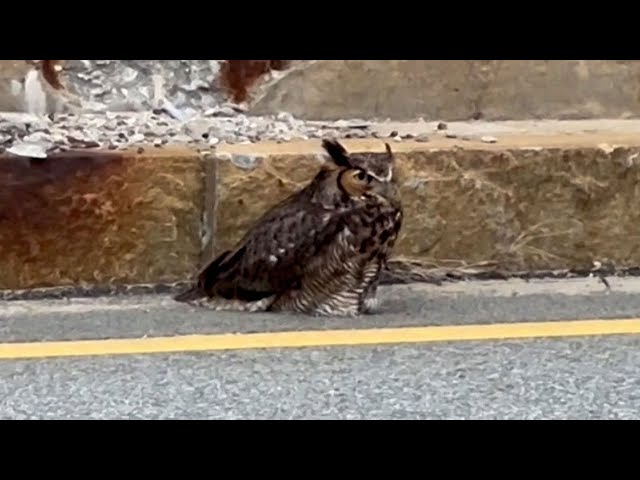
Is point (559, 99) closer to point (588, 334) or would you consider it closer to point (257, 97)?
point (257, 97)

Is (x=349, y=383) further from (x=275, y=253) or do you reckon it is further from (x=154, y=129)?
(x=154, y=129)

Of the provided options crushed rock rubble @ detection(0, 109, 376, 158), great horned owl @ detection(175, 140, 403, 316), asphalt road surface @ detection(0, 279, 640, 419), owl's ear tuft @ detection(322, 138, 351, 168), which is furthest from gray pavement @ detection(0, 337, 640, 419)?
crushed rock rubble @ detection(0, 109, 376, 158)

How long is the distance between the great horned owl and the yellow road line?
21 cm

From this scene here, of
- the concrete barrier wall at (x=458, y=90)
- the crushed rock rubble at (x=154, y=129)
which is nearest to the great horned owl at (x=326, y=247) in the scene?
the crushed rock rubble at (x=154, y=129)

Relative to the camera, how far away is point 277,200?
4.75 metres


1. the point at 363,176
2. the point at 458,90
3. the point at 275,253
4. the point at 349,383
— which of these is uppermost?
the point at 458,90

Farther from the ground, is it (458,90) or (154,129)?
(458,90)

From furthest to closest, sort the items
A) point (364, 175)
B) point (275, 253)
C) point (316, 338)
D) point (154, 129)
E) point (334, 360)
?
point (154, 129) < point (275, 253) < point (364, 175) < point (316, 338) < point (334, 360)

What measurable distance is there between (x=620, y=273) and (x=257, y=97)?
1231 millimetres

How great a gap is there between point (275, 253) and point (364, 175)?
12.6 inches

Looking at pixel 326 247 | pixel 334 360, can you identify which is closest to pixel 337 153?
pixel 326 247

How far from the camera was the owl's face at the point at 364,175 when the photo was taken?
427cm

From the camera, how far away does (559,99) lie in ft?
17.7

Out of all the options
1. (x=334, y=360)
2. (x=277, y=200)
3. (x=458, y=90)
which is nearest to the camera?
(x=334, y=360)
